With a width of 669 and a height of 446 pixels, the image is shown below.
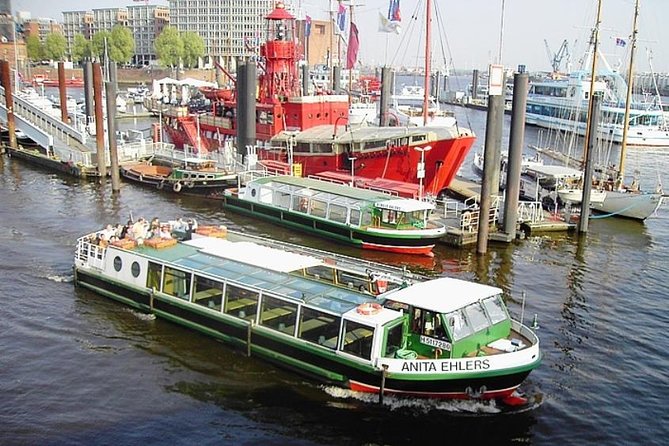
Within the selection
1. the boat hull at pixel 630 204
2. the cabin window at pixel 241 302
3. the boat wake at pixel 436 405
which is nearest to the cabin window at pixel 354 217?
the cabin window at pixel 241 302

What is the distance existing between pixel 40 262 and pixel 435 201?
22.6 metres

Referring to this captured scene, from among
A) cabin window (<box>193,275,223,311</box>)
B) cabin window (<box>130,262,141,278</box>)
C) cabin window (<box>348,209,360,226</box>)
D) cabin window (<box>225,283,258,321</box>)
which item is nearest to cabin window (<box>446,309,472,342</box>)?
cabin window (<box>225,283,258,321</box>)

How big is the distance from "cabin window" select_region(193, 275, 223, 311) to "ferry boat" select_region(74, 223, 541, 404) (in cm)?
4

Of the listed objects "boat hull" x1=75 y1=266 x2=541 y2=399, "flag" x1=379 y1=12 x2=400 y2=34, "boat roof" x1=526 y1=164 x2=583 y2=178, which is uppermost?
"flag" x1=379 y1=12 x2=400 y2=34

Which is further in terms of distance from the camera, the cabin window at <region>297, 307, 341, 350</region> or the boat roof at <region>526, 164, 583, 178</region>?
the boat roof at <region>526, 164, 583, 178</region>

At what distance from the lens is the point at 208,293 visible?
76.4 feet

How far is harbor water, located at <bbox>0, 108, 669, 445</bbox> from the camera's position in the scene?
59.7ft

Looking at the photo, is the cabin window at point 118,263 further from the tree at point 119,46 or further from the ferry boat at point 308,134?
the tree at point 119,46

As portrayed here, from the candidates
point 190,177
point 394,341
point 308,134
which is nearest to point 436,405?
point 394,341

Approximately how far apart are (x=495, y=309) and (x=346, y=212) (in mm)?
16838

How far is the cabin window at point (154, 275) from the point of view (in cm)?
2491

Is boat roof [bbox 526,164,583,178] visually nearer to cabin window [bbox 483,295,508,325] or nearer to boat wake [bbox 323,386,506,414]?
cabin window [bbox 483,295,508,325]

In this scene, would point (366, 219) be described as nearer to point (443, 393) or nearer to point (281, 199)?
point (281, 199)

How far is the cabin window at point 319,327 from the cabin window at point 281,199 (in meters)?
19.0
